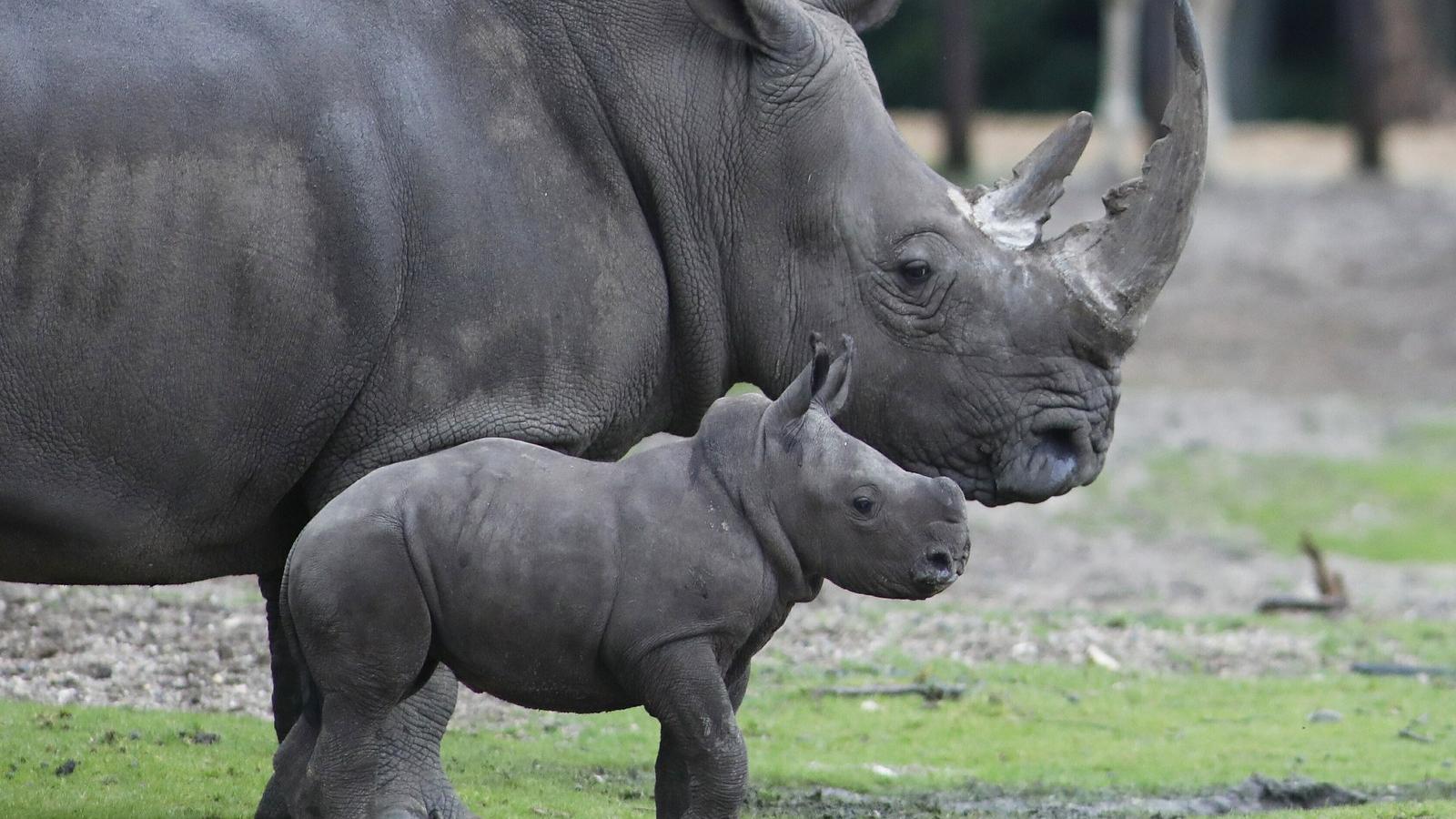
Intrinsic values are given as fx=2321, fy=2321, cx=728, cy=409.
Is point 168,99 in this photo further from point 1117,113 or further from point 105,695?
point 1117,113

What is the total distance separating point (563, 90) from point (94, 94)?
123cm

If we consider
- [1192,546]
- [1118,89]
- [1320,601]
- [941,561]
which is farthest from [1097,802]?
[1118,89]

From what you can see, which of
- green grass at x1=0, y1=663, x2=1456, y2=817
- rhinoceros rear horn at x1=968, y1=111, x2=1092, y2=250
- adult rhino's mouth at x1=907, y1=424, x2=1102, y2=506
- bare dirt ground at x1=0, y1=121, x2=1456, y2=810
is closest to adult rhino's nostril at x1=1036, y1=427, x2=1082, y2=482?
adult rhino's mouth at x1=907, y1=424, x2=1102, y2=506

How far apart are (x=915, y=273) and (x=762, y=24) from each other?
30.2 inches

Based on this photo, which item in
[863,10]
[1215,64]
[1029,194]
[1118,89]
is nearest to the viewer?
[1029,194]

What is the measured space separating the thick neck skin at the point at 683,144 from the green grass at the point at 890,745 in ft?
4.24

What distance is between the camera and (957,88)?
25469mm

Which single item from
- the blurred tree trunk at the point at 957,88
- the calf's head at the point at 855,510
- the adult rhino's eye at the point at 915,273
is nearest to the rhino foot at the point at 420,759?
the calf's head at the point at 855,510

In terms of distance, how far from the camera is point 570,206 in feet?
19.1

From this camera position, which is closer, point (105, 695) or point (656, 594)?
point (656, 594)

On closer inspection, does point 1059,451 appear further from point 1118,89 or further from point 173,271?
point 1118,89

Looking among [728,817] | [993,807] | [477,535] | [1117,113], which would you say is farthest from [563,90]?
[1117,113]

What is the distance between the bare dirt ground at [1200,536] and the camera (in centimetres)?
832

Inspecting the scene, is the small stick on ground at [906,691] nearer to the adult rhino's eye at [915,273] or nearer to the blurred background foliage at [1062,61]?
the adult rhino's eye at [915,273]
